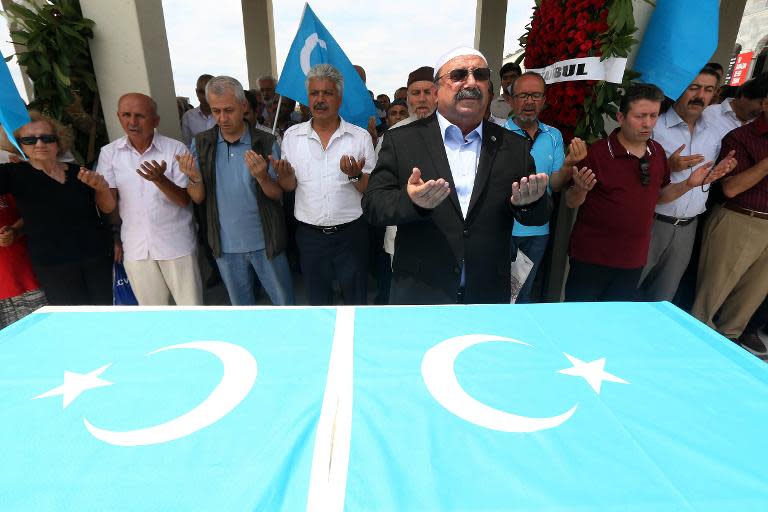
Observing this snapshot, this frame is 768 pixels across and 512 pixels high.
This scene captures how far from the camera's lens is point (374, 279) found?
450 centimetres

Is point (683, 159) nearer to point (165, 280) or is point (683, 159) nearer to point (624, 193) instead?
point (624, 193)

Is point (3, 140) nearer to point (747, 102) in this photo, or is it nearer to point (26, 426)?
point (26, 426)

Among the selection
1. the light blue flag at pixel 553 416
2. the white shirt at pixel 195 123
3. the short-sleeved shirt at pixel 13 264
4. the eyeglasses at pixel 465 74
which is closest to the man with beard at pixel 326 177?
the eyeglasses at pixel 465 74

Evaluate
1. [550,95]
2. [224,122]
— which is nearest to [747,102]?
[550,95]

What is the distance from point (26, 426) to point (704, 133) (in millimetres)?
3807

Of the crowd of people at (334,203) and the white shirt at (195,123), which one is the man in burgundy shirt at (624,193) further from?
the white shirt at (195,123)

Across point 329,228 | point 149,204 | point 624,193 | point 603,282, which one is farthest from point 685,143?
point 149,204

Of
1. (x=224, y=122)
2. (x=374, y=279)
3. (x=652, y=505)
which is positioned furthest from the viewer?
(x=374, y=279)

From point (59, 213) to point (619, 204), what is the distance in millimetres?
3408

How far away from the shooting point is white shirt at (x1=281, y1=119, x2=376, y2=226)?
2625 mm

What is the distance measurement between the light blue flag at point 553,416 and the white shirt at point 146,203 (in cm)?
194

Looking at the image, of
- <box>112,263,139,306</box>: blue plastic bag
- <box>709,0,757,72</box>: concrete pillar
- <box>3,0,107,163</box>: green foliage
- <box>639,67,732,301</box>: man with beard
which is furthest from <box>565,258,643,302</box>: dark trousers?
<box>709,0,757,72</box>: concrete pillar

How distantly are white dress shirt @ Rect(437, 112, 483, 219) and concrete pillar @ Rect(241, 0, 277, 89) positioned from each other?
789 cm

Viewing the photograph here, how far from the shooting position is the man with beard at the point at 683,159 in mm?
2721
